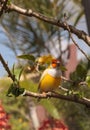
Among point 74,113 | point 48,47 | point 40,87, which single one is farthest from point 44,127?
point 48,47

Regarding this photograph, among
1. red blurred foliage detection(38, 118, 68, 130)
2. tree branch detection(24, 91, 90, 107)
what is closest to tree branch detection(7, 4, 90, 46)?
tree branch detection(24, 91, 90, 107)

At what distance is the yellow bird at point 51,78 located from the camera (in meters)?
1.42

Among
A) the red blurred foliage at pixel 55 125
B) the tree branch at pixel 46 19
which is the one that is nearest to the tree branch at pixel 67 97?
the tree branch at pixel 46 19

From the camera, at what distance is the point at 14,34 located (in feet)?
37.6

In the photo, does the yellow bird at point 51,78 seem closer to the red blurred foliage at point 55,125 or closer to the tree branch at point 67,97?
the tree branch at point 67,97

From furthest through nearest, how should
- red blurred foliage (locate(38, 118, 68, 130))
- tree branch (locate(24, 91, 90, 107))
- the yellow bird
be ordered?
red blurred foliage (locate(38, 118, 68, 130)) → the yellow bird → tree branch (locate(24, 91, 90, 107))

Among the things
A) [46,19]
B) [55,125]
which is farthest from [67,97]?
[55,125]

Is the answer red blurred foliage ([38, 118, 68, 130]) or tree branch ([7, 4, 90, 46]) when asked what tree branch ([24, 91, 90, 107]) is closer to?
tree branch ([7, 4, 90, 46])

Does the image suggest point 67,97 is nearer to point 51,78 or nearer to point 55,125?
point 51,78

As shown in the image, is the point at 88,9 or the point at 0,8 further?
the point at 88,9

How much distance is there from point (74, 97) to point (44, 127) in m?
3.03

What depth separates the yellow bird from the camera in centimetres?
142

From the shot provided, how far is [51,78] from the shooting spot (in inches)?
58.0

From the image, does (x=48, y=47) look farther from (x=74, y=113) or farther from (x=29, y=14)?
(x=29, y=14)
